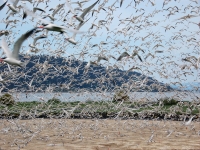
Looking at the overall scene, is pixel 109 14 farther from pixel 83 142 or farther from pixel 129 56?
pixel 83 142

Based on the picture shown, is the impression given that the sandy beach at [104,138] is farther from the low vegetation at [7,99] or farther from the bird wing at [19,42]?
the low vegetation at [7,99]

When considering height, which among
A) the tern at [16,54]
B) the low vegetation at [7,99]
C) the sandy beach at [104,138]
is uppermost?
the tern at [16,54]

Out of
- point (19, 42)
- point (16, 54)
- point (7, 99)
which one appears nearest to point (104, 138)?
point (16, 54)

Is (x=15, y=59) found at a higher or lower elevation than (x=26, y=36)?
lower

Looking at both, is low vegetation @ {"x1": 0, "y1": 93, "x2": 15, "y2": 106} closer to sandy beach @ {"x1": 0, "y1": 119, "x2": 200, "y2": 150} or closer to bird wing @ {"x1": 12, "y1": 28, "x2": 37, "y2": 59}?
sandy beach @ {"x1": 0, "y1": 119, "x2": 200, "y2": 150}

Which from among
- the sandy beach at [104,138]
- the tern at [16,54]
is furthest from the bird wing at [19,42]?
the sandy beach at [104,138]

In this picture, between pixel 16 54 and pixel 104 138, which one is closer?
pixel 16 54

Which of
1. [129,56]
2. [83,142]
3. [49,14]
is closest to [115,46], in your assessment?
[129,56]

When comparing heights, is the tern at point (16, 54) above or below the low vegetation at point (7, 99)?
above

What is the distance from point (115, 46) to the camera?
55.8ft

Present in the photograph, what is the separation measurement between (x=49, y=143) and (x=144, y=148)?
3.13 meters

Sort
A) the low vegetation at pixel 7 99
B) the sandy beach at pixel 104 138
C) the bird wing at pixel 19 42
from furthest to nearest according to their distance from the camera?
the low vegetation at pixel 7 99 → the sandy beach at pixel 104 138 → the bird wing at pixel 19 42

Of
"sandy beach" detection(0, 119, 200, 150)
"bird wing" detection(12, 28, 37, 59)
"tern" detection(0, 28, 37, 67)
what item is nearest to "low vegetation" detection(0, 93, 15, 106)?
"sandy beach" detection(0, 119, 200, 150)

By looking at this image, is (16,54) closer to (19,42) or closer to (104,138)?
(19,42)
